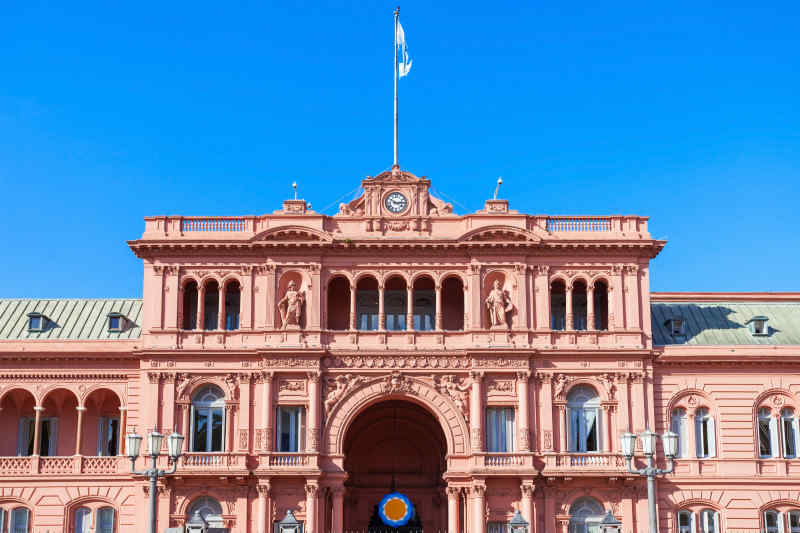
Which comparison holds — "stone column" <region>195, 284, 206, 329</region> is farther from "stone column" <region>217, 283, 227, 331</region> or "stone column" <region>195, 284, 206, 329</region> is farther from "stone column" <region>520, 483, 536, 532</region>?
"stone column" <region>520, 483, 536, 532</region>

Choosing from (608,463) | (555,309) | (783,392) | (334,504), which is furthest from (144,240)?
(783,392)

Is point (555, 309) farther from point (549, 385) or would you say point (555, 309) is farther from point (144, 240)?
point (144, 240)

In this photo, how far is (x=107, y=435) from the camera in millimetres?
64000

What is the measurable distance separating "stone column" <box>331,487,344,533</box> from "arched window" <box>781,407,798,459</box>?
82.9 feet

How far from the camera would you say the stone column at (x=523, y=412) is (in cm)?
5884

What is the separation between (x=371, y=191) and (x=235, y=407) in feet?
47.9

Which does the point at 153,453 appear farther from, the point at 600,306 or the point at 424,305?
the point at 600,306

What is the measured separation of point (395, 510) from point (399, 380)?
11789 millimetres

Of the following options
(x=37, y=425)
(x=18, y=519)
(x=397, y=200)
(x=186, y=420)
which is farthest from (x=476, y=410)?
(x=18, y=519)

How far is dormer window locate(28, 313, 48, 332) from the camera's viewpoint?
218ft

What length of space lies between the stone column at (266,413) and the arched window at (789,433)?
95.0 feet

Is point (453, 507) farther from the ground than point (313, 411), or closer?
closer

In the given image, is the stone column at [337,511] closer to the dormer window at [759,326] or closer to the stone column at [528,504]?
the stone column at [528,504]

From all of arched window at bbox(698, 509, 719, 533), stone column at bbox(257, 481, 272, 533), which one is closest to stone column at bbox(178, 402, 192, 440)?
stone column at bbox(257, 481, 272, 533)
